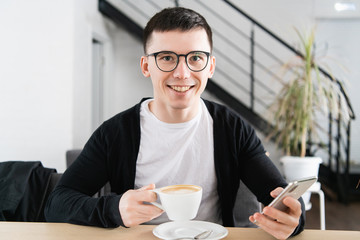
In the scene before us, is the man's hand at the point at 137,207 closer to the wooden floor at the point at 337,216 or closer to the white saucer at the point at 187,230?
the white saucer at the point at 187,230

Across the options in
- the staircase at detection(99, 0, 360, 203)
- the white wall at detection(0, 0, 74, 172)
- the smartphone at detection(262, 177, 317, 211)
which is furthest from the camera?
the staircase at detection(99, 0, 360, 203)

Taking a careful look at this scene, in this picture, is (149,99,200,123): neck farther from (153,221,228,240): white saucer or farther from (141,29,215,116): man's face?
(153,221,228,240): white saucer

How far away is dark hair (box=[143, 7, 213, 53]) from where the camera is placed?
116cm

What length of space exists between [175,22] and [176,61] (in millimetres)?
140

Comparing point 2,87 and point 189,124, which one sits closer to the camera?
point 189,124

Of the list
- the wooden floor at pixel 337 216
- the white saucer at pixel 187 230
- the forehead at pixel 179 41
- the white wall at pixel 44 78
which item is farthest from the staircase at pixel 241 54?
the white saucer at pixel 187 230

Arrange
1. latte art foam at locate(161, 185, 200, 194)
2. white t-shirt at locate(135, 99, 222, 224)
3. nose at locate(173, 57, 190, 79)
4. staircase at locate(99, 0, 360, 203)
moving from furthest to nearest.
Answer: staircase at locate(99, 0, 360, 203), white t-shirt at locate(135, 99, 222, 224), nose at locate(173, 57, 190, 79), latte art foam at locate(161, 185, 200, 194)

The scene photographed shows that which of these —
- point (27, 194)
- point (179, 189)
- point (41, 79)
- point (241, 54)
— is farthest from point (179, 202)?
point (241, 54)

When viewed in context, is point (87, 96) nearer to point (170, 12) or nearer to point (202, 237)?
point (170, 12)

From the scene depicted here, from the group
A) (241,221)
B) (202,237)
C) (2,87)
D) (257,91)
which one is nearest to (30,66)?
(2,87)

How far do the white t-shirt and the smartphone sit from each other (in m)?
0.43

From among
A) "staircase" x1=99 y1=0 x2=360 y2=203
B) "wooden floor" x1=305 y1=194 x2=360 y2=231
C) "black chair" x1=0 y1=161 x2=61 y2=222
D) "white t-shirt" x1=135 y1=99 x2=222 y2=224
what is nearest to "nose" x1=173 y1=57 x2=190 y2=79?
"white t-shirt" x1=135 y1=99 x2=222 y2=224

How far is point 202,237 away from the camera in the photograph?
0.84 meters

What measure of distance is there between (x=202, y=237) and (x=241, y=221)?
0.49 meters
